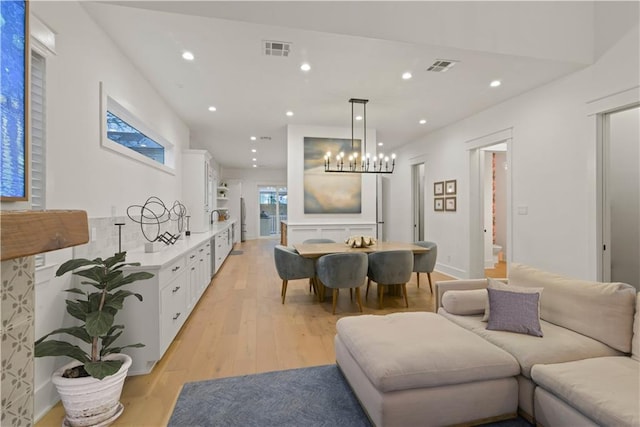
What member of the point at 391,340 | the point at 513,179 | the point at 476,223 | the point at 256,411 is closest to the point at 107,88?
the point at 256,411

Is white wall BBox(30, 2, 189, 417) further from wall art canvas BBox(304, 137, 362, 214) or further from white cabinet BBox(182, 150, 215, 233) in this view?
wall art canvas BBox(304, 137, 362, 214)

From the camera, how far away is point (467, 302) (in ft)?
8.00

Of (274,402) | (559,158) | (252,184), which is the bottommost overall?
(274,402)

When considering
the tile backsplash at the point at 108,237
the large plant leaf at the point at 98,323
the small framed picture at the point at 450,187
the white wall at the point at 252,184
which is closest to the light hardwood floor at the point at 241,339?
the large plant leaf at the point at 98,323

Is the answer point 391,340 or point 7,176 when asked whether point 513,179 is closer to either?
point 391,340

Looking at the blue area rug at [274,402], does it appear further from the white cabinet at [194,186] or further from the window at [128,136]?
the white cabinet at [194,186]

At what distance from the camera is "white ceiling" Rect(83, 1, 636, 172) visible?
100 inches

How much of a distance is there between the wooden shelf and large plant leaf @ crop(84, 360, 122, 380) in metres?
1.27

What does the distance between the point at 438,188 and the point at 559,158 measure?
2519 millimetres

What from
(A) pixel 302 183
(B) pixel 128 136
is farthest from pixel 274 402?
(A) pixel 302 183

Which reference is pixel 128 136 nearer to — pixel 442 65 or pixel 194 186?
pixel 194 186

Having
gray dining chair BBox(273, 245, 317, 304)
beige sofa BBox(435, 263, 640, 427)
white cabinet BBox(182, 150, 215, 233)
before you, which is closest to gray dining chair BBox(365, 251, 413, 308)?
gray dining chair BBox(273, 245, 317, 304)

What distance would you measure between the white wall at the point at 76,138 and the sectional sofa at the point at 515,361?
2.00 m

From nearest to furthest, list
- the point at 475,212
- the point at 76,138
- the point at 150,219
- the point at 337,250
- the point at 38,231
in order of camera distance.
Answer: the point at 38,231 < the point at 76,138 < the point at 150,219 < the point at 337,250 < the point at 475,212
